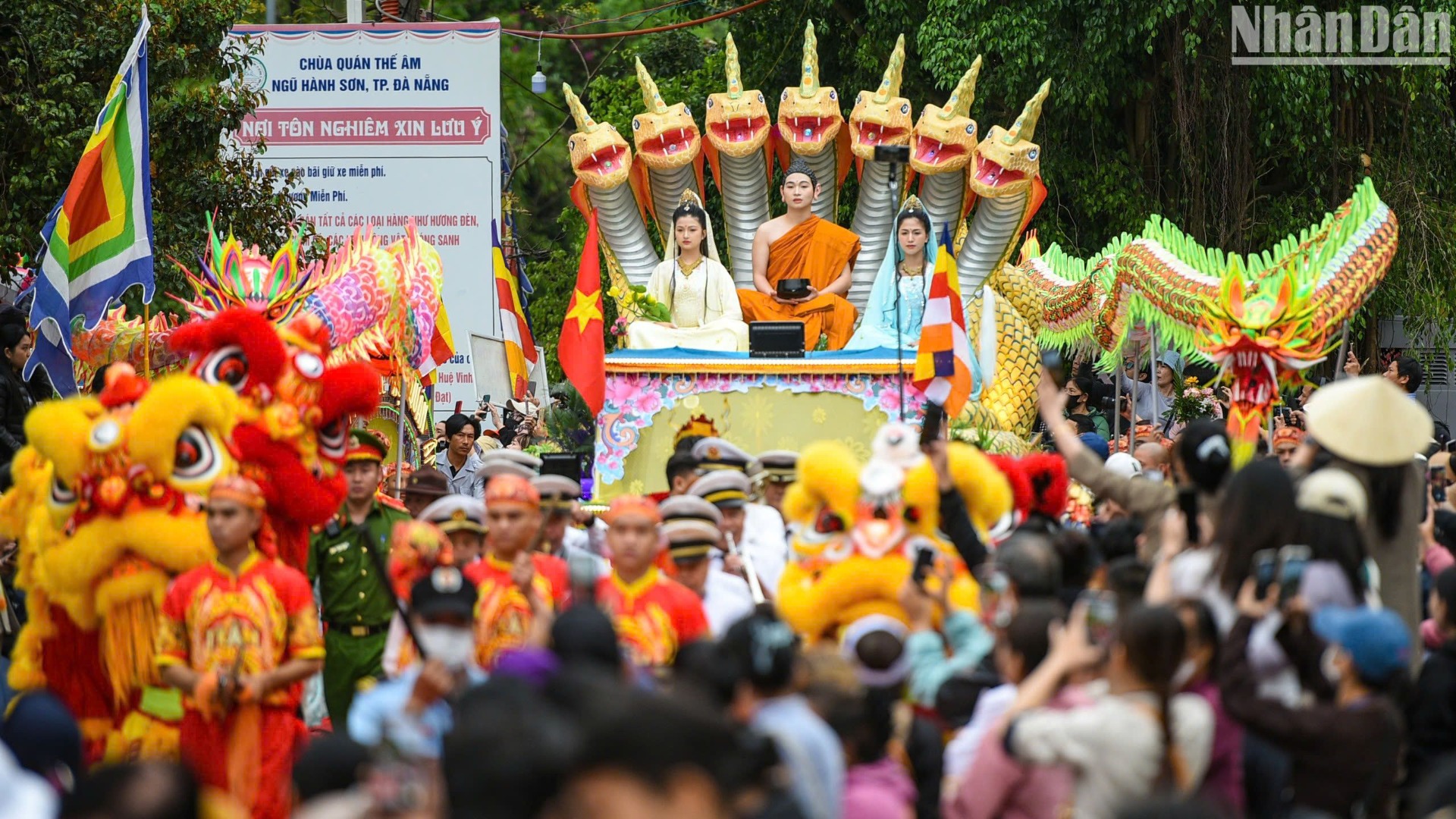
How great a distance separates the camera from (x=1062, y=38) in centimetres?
1577

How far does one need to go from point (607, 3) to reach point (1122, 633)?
25.6 meters

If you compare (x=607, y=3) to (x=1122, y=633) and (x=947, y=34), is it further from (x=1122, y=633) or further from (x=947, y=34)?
(x=1122, y=633)

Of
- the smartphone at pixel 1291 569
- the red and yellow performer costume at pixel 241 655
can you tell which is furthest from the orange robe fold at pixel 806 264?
the smartphone at pixel 1291 569

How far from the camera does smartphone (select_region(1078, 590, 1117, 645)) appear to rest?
407cm

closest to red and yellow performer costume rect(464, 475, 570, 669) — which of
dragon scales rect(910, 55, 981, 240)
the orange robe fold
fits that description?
the orange robe fold

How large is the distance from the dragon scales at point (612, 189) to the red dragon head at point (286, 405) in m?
6.90

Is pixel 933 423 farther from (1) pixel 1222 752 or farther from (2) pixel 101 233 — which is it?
(2) pixel 101 233

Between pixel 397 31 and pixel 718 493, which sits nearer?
pixel 718 493

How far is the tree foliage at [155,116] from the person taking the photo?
36.8ft

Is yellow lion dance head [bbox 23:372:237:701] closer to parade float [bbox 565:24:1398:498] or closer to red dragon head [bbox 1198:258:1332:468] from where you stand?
parade float [bbox 565:24:1398:498]

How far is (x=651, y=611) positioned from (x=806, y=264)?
28.9 ft

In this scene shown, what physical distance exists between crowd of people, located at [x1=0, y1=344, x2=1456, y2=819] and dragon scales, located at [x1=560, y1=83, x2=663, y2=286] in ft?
24.1

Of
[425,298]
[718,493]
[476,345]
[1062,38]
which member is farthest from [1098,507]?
[1062,38]

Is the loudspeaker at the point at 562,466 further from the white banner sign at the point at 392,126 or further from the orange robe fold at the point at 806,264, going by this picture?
the white banner sign at the point at 392,126
